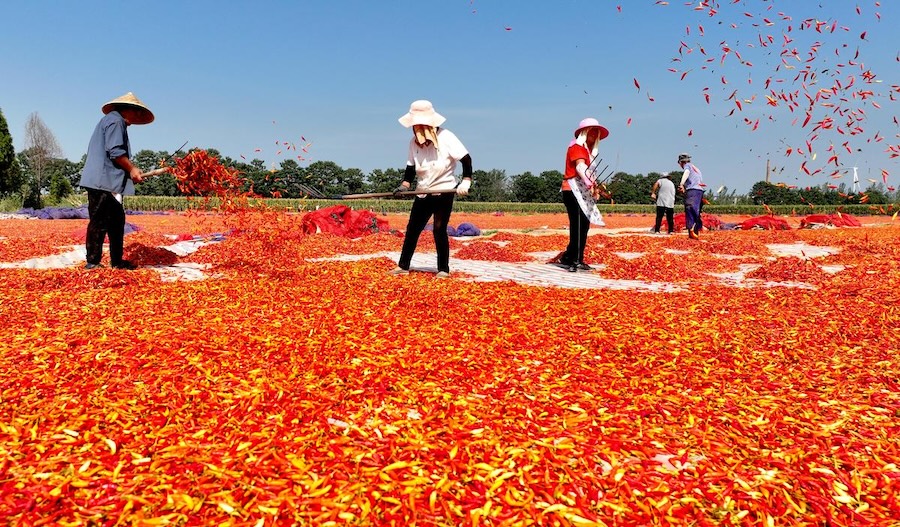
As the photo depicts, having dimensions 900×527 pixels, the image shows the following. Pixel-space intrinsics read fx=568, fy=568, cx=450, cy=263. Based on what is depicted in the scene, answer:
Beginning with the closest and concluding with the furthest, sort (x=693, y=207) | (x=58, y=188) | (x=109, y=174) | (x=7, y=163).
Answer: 1. (x=109, y=174)
2. (x=693, y=207)
3. (x=7, y=163)
4. (x=58, y=188)

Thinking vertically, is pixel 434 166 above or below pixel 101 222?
above

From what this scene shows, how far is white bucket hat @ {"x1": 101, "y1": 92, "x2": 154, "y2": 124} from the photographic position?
624cm

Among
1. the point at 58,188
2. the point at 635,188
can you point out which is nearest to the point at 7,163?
the point at 58,188

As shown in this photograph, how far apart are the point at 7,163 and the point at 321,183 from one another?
23.3 meters

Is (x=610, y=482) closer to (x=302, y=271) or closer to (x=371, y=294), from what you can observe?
(x=371, y=294)

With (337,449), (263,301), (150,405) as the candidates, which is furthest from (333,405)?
(263,301)

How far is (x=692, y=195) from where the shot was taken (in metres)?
12.8

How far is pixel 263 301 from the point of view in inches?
185

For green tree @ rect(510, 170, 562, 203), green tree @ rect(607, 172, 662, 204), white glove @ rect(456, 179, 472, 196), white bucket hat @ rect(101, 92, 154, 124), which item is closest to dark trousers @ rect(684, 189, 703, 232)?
white glove @ rect(456, 179, 472, 196)

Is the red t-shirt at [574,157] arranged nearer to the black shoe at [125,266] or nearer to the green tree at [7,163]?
the black shoe at [125,266]

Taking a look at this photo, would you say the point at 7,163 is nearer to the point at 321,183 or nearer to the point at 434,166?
the point at 321,183

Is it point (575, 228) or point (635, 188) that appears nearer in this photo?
point (575, 228)

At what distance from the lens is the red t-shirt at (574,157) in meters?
7.23

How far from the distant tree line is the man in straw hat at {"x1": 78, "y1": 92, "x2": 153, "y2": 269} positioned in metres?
1.92
